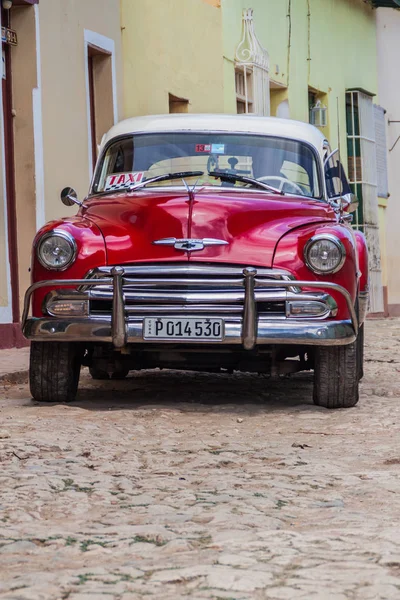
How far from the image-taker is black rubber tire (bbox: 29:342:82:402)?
300 inches

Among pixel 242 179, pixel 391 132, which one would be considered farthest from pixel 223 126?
pixel 391 132

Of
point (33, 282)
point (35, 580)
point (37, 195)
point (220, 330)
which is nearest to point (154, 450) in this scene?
point (220, 330)

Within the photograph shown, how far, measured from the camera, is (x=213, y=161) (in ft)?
28.0

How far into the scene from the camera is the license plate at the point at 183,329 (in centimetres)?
717

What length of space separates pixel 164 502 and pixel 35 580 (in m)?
1.25

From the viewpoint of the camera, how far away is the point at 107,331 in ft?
23.7

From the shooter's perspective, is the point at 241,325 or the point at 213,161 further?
the point at 213,161

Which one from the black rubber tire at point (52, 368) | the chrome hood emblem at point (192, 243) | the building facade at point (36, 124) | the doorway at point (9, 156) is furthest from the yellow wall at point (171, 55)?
the chrome hood emblem at point (192, 243)

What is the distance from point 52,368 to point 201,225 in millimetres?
1233

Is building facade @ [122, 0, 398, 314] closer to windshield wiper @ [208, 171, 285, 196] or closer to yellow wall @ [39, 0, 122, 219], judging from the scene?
yellow wall @ [39, 0, 122, 219]

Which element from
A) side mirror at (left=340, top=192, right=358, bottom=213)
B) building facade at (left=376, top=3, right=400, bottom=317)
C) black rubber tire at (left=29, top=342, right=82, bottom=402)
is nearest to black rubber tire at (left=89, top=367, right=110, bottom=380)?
black rubber tire at (left=29, top=342, right=82, bottom=402)

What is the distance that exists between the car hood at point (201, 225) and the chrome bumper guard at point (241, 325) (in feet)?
0.54

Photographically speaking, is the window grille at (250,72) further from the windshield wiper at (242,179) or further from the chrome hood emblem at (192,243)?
the chrome hood emblem at (192,243)

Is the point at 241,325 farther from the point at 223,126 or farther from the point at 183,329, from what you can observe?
the point at 223,126
